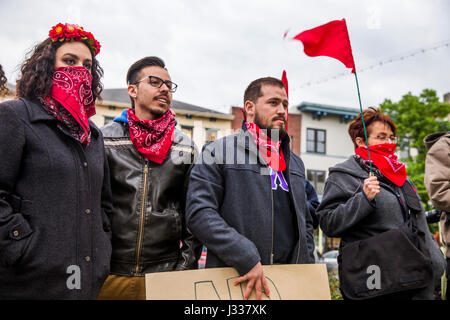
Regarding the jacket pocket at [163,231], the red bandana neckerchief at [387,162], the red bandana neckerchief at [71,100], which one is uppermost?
the red bandana neckerchief at [71,100]

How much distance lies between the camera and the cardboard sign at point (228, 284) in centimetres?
194

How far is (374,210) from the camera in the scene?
9.56 ft

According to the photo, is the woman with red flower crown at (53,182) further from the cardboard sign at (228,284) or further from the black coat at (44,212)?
the cardboard sign at (228,284)

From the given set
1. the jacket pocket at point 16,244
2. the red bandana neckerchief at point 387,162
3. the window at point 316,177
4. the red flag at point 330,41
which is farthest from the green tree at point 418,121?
the jacket pocket at point 16,244

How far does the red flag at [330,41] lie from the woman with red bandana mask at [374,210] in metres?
0.77

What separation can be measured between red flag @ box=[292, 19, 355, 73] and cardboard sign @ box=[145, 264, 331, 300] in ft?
5.02

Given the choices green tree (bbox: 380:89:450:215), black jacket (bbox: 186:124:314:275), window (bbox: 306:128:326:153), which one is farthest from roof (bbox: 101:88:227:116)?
black jacket (bbox: 186:124:314:275)

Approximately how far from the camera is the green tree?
17.0 meters

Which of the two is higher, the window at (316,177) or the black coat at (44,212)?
the window at (316,177)

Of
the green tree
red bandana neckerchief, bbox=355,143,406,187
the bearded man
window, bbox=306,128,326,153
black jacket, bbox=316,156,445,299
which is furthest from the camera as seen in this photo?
window, bbox=306,128,326,153

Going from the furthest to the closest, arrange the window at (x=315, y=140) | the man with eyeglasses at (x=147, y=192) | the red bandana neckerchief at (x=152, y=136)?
the window at (x=315, y=140) < the red bandana neckerchief at (x=152, y=136) < the man with eyeglasses at (x=147, y=192)

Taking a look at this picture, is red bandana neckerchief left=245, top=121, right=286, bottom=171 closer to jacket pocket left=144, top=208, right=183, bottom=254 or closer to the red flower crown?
jacket pocket left=144, top=208, right=183, bottom=254

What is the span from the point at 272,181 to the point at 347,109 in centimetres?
2510

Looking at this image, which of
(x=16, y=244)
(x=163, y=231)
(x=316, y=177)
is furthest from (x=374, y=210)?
(x=316, y=177)
